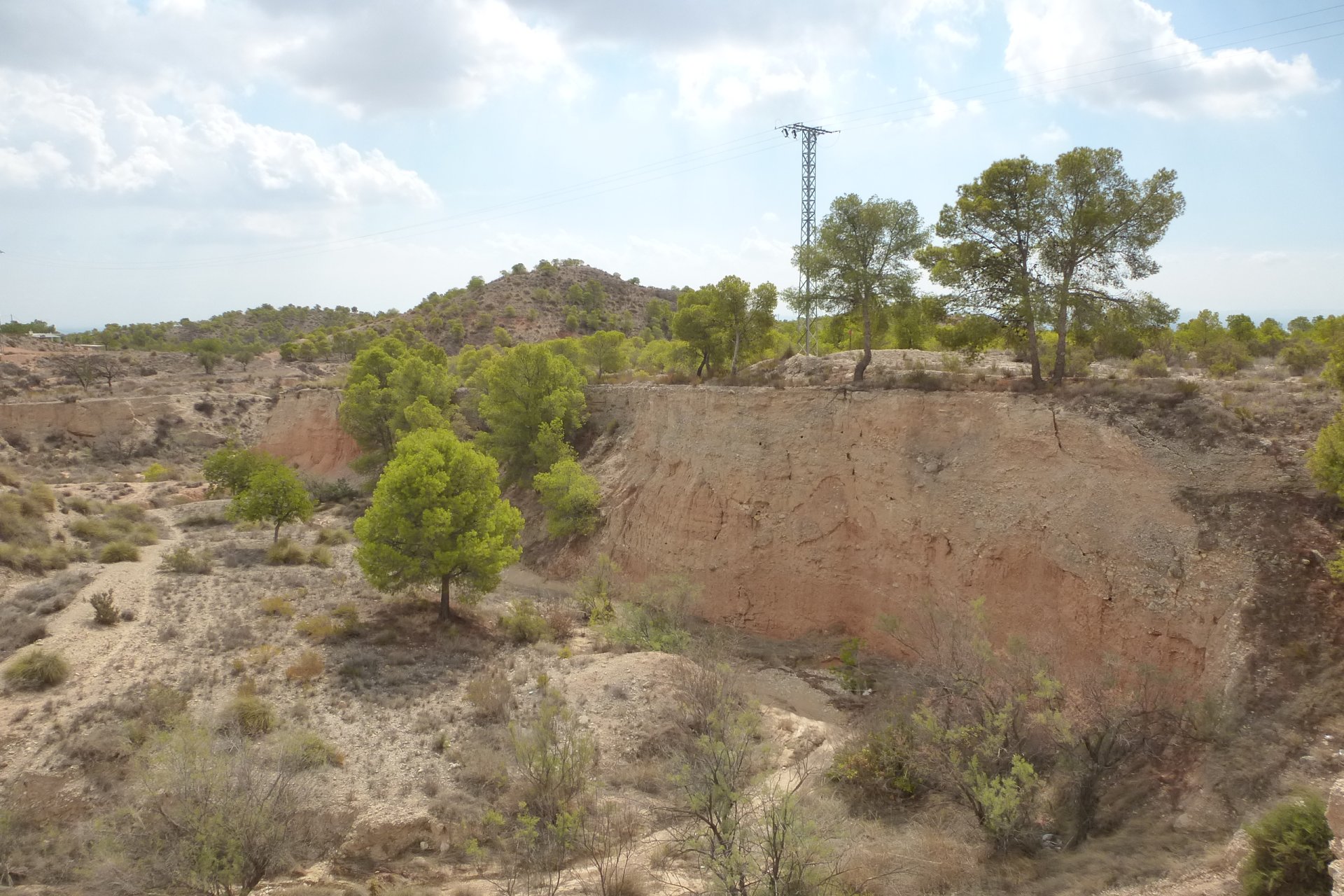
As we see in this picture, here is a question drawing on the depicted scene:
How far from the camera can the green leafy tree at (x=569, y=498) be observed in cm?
3058

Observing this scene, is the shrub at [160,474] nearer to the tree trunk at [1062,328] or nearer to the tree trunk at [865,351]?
the tree trunk at [865,351]

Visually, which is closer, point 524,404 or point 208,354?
point 524,404

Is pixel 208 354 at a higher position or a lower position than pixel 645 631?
higher

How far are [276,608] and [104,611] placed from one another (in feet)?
13.4

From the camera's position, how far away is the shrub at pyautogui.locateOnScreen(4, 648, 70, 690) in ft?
55.0

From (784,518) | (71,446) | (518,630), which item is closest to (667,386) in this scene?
(784,518)

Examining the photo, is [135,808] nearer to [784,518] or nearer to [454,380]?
[784,518]

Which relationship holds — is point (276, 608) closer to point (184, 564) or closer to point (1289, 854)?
point (184, 564)

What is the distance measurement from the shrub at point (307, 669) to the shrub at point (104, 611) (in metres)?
5.71

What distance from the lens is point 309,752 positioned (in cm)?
1446

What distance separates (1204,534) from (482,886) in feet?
50.9

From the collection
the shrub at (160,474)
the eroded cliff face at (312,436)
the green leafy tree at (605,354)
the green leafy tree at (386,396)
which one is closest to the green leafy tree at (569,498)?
the green leafy tree at (386,396)

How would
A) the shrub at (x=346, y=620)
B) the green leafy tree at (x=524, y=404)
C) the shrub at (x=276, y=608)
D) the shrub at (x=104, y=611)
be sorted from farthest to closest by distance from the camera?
the green leafy tree at (x=524, y=404) → the shrub at (x=276, y=608) → the shrub at (x=346, y=620) → the shrub at (x=104, y=611)

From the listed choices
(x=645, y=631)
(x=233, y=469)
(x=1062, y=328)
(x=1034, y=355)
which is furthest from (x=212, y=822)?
(x=233, y=469)
